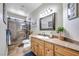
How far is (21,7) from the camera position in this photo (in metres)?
1.64

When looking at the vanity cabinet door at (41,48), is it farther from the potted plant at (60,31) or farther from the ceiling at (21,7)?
the ceiling at (21,7)

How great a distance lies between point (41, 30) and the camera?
67.2 inches

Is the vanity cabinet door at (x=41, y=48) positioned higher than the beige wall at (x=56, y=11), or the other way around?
the beige wall at (x=56, y=11)

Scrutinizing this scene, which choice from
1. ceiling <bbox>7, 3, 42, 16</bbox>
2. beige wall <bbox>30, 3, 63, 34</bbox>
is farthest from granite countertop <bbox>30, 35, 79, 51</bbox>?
ceiling <bbox>7, 3, 42, 16</bbox>

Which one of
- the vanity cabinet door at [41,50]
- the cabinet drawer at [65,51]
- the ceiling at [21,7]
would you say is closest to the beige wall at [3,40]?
the ceiling at [21,7]

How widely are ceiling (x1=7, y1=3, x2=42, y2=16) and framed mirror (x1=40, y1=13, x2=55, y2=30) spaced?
25 cm

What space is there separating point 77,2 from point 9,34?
1134 millimetres

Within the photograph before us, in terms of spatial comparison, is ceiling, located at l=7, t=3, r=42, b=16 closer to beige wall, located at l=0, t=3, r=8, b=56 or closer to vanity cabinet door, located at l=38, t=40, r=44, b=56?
beige wall, located at l=0, t=3, r=8, b=56

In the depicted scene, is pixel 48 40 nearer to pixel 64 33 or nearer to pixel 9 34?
pixel 64 33

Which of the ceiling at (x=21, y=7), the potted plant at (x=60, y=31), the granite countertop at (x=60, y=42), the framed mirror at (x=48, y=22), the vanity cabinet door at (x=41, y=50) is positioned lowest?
the vanity cabinet door at (x=41, y=50)

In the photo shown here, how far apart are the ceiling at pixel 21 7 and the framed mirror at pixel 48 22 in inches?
9.7

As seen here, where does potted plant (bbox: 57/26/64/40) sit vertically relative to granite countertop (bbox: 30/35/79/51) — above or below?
above

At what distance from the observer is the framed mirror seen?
1648 millimetres

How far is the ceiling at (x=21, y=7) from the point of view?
162cm
